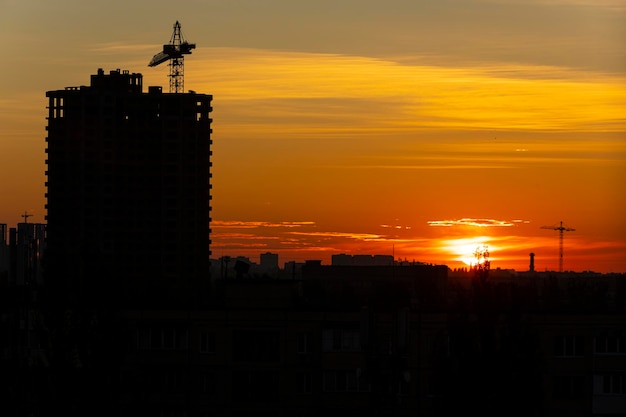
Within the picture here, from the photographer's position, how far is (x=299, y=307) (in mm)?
67312

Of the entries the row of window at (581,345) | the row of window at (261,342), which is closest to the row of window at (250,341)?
the row of window at (261,342)

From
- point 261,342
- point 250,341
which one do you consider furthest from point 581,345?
point 250,341

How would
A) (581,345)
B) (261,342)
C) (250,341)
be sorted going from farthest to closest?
1. (250,341)
2. (261,342)
3. (581,345)

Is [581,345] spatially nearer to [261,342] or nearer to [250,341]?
[261,342]

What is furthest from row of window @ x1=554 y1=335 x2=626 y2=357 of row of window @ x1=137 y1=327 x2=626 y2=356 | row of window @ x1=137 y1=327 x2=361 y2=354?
row of window @ x1=137 y1=327 x2=361 y2=354

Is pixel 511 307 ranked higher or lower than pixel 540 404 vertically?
higher

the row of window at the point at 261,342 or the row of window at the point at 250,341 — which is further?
the row of window at the point at 250,341

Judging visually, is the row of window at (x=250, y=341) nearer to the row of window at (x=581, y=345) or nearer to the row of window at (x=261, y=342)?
the row of window at (x=261, y=342)

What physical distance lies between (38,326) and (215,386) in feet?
63.6

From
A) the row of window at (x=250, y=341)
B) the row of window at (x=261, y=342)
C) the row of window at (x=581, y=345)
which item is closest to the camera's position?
the row of window at (x=581, y=345)

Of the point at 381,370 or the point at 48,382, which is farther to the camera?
the point at 48,382

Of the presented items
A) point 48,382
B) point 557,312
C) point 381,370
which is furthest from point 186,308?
point 381,370

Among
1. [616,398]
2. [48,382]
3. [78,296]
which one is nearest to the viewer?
[48,382]

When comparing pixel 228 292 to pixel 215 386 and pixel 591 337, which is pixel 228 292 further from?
pixel 591 337
